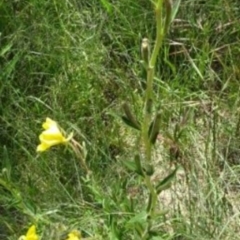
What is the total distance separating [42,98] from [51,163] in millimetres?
262

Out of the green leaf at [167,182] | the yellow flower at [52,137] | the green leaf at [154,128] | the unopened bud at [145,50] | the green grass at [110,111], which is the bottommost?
the green grass at [110,111]

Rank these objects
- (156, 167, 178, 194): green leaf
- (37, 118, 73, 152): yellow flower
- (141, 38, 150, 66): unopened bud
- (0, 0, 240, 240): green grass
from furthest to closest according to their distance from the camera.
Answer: (0, 0, 240, 240): green grass → (37, 118, 73, 152): yellow flower → (156, 167, 178, 194): green leaf → (141, 38, 150, 66): unopened bud

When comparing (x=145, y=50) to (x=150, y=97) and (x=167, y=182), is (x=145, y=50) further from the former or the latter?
(x=167, y=182)

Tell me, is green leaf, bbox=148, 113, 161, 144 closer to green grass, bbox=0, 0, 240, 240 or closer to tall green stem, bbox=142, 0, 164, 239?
tall green stem, bbox=142, 0, 164, 239

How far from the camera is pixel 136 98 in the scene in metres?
2.22

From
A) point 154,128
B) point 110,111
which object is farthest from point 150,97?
point 110,111

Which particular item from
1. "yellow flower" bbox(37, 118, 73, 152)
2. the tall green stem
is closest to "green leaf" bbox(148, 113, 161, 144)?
the tall green stem

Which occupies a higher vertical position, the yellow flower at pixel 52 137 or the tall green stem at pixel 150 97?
the tall green stem at pixel 150 97

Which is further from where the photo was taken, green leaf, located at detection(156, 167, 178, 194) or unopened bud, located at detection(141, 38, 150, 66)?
Answer: green leaf, located at detection(156, 167, 178, 194)

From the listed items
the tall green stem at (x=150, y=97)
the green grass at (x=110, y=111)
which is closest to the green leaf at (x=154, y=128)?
the tall green stem at (x=150, y=97)

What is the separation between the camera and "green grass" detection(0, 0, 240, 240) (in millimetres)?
1881

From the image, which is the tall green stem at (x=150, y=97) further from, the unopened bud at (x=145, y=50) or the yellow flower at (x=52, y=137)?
the yellow flower at (x=52, y=137)

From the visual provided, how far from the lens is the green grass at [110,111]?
188cm

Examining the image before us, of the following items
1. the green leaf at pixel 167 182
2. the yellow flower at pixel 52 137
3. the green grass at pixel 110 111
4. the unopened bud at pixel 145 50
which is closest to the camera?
the unopened bud at pixel 145 50
